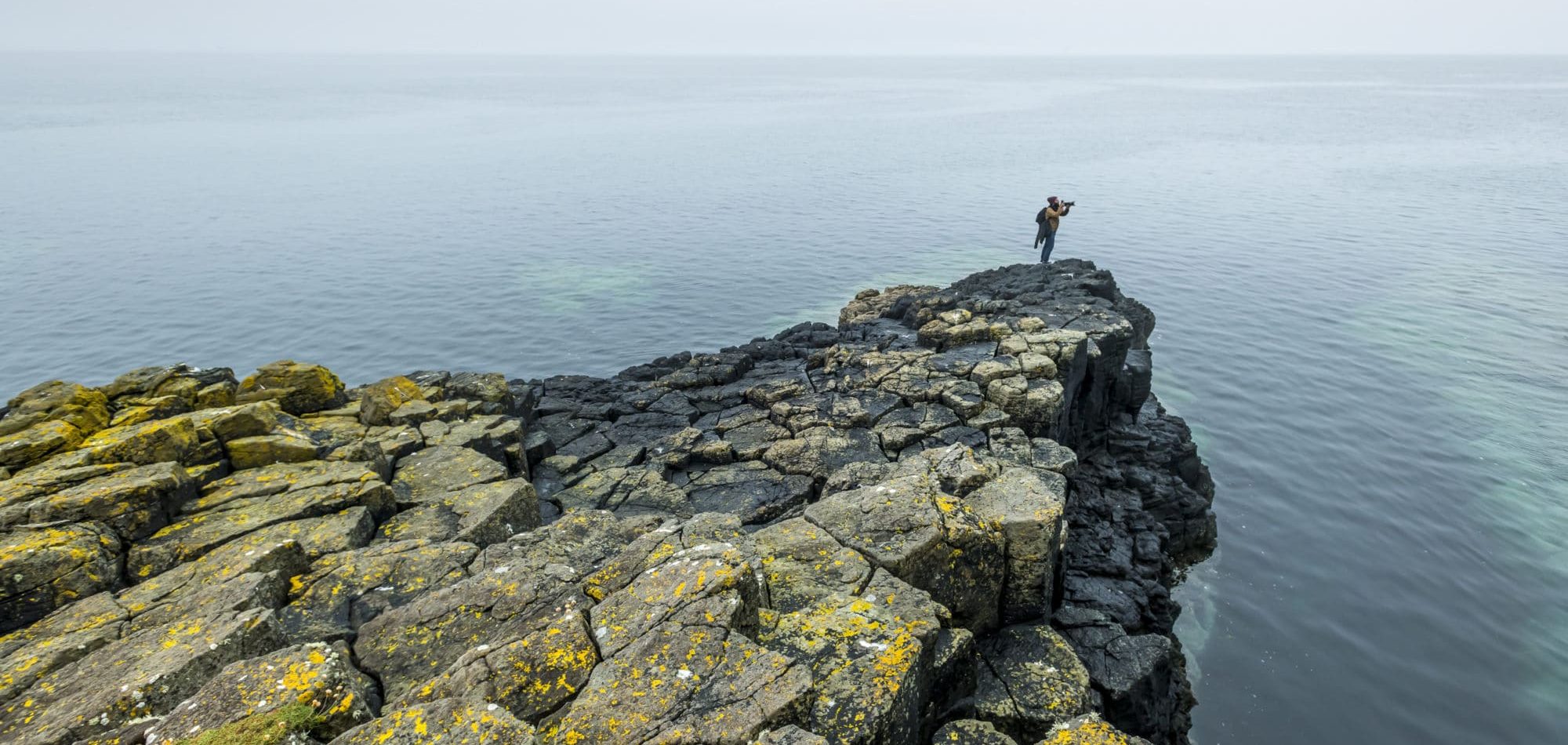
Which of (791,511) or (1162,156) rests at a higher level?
(1162,156)

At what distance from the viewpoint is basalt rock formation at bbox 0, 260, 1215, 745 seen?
8.34m

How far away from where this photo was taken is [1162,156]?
103 m

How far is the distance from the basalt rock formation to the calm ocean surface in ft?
15.9

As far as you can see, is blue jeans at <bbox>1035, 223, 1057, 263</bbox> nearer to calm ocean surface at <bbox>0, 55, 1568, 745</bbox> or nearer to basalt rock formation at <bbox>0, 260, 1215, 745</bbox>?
calm ocean surface at <bbox>0, 55, 1568, 745</bbox>

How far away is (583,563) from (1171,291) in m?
45.4

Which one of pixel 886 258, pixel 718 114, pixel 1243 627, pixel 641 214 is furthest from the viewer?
pixel 718 114

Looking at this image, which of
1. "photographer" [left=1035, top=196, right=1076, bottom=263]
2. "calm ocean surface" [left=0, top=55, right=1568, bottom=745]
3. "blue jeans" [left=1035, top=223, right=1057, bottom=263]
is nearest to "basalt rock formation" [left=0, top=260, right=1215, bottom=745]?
"calm ocean surface" [left=0, top=55, right=1568, bottom=745]

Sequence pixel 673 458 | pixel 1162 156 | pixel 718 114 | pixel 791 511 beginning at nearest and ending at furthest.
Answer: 1. pixel 791 511
2. pixel 673 458
3. pixel 1162 156
4. pixel 718 114

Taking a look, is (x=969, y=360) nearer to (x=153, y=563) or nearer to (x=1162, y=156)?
Answer: (x=153, y=563)

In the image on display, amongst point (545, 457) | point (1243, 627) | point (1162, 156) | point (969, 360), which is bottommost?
point (1243, 627)

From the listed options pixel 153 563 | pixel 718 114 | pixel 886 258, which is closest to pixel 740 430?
pixel 153 563

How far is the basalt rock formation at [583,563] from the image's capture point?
8.34 m

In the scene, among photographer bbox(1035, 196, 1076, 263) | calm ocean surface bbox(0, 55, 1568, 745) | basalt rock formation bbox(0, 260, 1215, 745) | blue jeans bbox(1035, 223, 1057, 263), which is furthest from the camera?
blue jeans bbox(1035, 223, 1057, 263)

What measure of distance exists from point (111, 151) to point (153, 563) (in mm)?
133099
